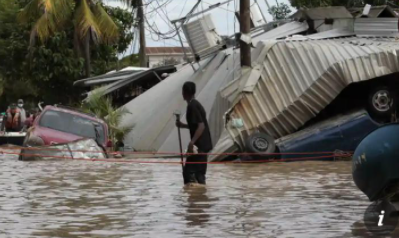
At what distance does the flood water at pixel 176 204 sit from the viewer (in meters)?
9.99

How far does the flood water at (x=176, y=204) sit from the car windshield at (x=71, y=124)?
5022 millimetres

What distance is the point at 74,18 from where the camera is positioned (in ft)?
125

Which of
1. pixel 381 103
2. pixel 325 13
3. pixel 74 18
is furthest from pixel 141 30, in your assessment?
pixel 381 103

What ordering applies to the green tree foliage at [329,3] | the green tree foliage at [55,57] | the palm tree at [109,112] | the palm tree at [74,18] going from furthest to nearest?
1. the green tree foliage at [55,57]
2. the green tree foliage at [329,3]
3. the palm tree at [74,18]
4. the palm tree at [109,112]

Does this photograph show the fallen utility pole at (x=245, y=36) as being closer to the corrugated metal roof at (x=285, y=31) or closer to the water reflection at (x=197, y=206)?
the corrugated metal roof at (x=285, y=31)

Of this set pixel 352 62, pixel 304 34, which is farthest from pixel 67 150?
pixel 304 34

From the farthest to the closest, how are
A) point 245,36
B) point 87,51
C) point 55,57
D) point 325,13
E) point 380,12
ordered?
point 55,57 < point 87,51 < point 325,13 < point 380,12 < point 245,36

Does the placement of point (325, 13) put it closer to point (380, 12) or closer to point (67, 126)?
point (380, 12)

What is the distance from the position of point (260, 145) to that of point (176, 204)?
9986 mm

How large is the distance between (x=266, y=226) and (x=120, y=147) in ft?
63.9

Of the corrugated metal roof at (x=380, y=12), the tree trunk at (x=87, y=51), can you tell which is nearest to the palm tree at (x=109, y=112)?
the tree trunk at (x=87, y=51)

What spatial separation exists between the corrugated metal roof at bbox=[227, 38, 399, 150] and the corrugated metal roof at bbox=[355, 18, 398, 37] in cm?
143

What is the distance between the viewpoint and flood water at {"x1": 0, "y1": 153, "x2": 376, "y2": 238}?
9992mm

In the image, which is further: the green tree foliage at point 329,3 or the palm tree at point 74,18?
the green tree foliage at point 329,3
